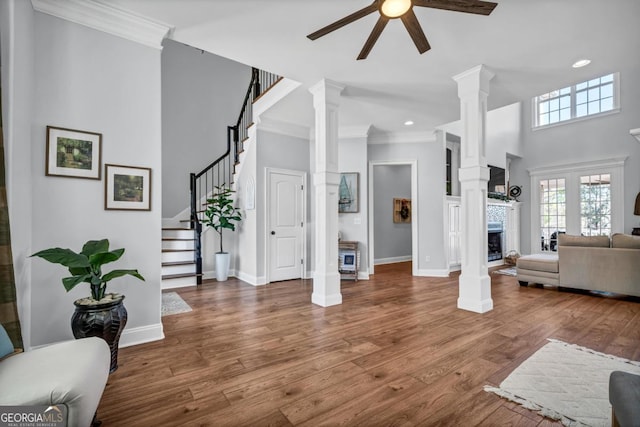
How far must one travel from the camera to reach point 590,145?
762 cm

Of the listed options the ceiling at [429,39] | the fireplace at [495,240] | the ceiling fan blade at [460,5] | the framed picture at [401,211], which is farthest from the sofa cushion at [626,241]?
the framed picture at [401,211]

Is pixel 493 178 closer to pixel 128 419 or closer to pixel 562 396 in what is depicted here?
pixel 562 396

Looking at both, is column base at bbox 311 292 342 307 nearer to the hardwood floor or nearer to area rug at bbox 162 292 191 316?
the hardwood floor

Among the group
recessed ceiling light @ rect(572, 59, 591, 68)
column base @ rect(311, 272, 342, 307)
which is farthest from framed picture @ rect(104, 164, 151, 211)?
recessed ceiling light @ rect(572, 59, 591, 68)

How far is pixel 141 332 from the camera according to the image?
8.98ft

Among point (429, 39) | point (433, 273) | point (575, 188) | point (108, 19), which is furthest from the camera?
point (575, 188)

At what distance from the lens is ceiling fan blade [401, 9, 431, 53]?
2.14m

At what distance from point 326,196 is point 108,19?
107 inches

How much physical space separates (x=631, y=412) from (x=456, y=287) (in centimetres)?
416

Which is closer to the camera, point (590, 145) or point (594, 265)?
point (594, 265)

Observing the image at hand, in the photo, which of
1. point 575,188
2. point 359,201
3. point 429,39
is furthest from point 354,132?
point 575,188

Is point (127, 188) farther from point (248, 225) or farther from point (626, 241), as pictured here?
point (626, 241)

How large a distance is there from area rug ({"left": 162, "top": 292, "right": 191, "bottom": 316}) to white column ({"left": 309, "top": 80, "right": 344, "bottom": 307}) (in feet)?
5.38

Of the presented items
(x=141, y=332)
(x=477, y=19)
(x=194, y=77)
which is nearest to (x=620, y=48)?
(x=477, y=19)
